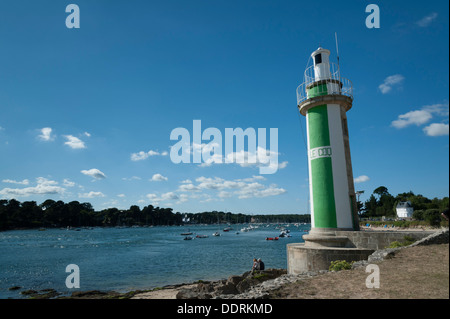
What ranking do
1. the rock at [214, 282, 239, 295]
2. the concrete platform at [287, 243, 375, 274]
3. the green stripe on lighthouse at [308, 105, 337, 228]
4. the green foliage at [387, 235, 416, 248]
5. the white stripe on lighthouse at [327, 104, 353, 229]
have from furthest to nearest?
the green stripe on lighthouse at [308, 105, 337, 228] < the white stripe on lighthouse at [327, 104, 353, 229] < the rock at [214, 282, 239, 295] < the concrete platform at [287, 243, 375, 274] < the green foliage at [387, 235, 416, 248]

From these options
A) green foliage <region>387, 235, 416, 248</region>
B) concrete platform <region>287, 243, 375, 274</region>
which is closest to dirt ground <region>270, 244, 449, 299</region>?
green foliage <region>387, 235, 416, 248</region>

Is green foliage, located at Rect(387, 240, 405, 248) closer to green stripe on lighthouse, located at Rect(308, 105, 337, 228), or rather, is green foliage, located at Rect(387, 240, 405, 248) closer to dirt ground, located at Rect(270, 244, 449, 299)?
dirt ground, located at Rect(270, 244, 449, 299)

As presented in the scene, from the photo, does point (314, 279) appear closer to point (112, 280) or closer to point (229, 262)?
point (112, 280)

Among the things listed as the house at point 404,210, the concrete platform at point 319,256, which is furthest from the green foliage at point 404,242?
the house at point 404,210

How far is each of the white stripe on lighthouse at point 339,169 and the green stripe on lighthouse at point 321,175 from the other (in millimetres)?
212

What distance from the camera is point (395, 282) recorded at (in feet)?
24.4

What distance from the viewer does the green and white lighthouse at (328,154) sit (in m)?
14.9

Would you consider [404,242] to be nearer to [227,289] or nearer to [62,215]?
[227,289]

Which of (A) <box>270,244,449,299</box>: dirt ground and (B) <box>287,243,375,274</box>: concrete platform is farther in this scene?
(B) <box>287,243,375,274</box>: concrete platform

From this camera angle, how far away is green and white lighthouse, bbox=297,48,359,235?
14859 millimetres

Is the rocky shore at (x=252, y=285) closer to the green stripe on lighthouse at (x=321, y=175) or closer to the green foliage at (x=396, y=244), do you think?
the green foliage at (x=396, y=244)

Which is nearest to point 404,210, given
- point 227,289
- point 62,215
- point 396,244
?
point 396,244
